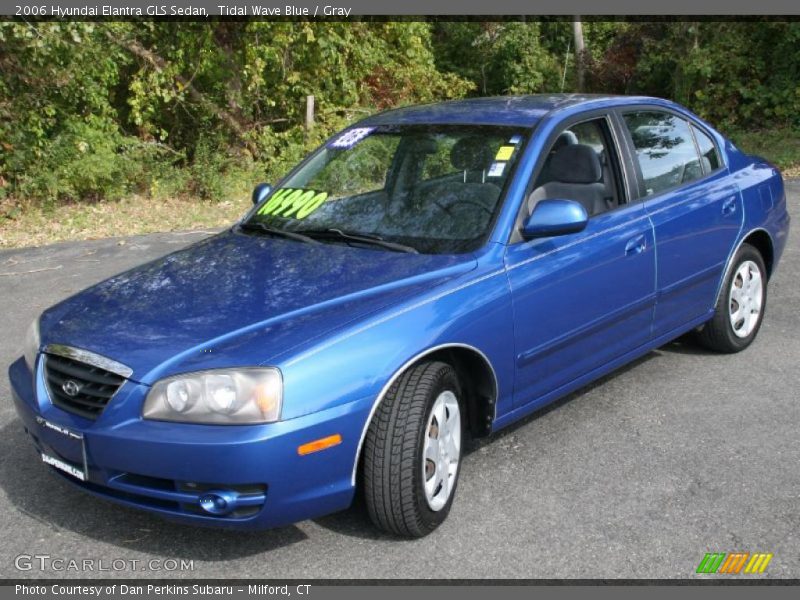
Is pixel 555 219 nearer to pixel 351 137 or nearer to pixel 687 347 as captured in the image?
pixel 351 137

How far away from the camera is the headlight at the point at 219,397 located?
3.29 m

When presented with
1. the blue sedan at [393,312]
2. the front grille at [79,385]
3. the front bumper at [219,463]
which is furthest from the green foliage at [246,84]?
the front bumper at [219,463]

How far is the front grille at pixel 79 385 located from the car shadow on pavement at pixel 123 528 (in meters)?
0.45

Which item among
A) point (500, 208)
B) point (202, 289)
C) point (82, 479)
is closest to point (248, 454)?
point (82, 479)

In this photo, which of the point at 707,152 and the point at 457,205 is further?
the point at 707,152

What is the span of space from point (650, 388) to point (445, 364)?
1951 millimetres

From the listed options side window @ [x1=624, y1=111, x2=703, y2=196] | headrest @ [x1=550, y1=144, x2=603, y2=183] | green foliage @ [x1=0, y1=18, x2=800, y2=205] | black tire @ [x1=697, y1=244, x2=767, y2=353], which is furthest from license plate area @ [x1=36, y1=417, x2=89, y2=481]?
green foliage @ [x1=0, y1=18, x2=800, y2=205]

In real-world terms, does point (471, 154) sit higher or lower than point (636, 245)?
higher

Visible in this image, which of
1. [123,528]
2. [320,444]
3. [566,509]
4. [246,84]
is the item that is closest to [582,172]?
[566,509]

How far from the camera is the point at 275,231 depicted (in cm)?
473

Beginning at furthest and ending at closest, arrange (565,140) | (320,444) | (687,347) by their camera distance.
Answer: (687,347)
(565,140)
(320,444)

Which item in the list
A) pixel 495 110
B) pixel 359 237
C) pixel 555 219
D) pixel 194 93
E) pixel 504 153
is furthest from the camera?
pixel 194 93

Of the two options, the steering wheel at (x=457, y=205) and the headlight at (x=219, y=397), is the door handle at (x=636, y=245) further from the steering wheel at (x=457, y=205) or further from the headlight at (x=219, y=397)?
the headlight at (x=219, y=397)

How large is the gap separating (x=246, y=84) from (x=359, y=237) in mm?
11063
